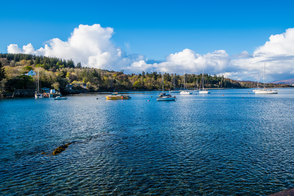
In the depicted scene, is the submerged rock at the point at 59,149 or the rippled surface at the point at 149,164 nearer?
the rippled surface at the point at 149,164

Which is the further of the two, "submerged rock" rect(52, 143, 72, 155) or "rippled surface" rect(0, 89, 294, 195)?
"submerged rock" rect(52, 143, 72, 155)

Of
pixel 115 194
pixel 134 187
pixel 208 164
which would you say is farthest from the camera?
pixel 208 164

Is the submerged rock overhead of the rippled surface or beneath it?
overhead

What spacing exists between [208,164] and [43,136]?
20490mm

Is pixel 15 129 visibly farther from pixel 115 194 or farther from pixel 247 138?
pixel 247 138

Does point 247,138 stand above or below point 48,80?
below

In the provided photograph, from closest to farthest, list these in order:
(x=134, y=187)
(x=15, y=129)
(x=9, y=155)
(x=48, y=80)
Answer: (x=134, y=187)
(x=9, y=155)
(x=15, y=129)
(x=48, y=80)

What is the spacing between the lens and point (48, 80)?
559 ft

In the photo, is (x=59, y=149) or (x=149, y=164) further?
(x=59, y=149)

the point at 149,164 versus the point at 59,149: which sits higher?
the point at 59,149

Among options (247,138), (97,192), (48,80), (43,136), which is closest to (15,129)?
(43,136)

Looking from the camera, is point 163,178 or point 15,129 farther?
point 15,129

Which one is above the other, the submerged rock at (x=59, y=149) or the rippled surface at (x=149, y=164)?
the submerged rock at (x=59, y=149)

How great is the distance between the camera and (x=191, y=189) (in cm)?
1342
